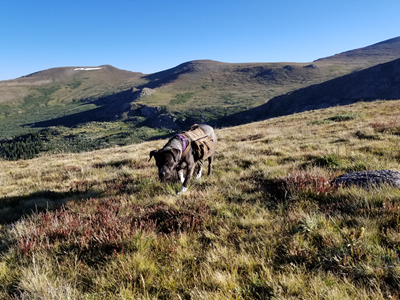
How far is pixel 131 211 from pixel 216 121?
11590 cm

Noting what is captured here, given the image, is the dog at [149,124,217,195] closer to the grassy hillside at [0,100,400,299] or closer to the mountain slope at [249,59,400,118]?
the grassy hillside at [0,100,400,299]

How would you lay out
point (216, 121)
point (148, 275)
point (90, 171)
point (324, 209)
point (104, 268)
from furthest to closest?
1. point (216, 121)
2. point (90, 171)
3. point (324, 209)
4. point (104, 268)
5. point (148, 275)

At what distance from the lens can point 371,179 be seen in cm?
385

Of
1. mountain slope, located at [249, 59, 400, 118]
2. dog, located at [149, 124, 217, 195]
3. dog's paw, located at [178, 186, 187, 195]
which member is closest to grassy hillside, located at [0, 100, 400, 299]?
dog's paw, located at [178, 186, 187, 195]

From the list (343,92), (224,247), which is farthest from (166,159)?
(343,92)

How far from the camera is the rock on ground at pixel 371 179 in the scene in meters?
3.67

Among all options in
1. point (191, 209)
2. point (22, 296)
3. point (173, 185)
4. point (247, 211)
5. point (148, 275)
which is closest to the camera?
point (22, 296)

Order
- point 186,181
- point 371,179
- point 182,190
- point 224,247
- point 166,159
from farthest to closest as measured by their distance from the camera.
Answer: point 186,181 → point 182,190 → point 166,159 → point 371,179 → point 224,247

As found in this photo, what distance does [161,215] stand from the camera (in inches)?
159

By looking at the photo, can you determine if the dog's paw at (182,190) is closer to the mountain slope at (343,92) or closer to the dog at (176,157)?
the dog at (176,157)

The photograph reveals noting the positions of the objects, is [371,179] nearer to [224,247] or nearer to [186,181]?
[224,247]

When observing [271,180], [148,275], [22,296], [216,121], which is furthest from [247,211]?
[216,121]

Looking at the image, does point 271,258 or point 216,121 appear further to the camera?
point 216,121

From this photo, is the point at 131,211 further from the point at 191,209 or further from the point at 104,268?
the point at 104,268
